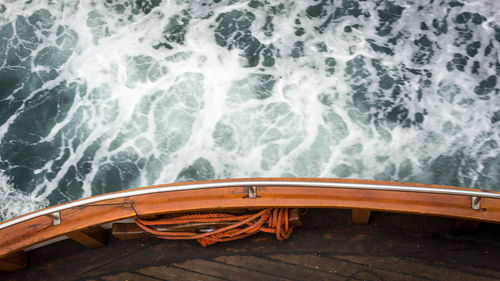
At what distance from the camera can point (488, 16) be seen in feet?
20.5

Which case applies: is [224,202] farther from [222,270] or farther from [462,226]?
[462,226]

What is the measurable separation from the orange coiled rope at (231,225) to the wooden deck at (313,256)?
20 cm

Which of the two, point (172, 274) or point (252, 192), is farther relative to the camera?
point (172, 274)

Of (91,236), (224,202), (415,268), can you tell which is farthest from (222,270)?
(415,268)

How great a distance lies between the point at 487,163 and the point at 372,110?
1488mm

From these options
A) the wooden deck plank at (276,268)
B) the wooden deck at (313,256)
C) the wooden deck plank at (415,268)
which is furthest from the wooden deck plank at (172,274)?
the wooden deck plank at (415,268)

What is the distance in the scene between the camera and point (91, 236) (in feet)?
10.5

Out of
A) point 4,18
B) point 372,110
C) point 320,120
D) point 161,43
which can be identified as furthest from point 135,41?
point 372,110

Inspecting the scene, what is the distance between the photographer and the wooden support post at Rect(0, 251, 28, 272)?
314 cm

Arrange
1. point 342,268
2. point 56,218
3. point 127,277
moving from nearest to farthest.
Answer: point 56,218
point 342,268
point 127,277

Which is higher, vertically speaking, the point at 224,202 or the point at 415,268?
the point at 224,202

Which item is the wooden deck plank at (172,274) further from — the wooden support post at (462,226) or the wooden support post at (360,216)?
Result: the wooden support post at (462,226)

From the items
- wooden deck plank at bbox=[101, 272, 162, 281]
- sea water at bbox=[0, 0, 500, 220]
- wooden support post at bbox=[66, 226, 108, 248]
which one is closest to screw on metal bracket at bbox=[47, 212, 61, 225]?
wooden support post at bbox=[66, 226, 108, 248]

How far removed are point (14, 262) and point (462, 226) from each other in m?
3.24
